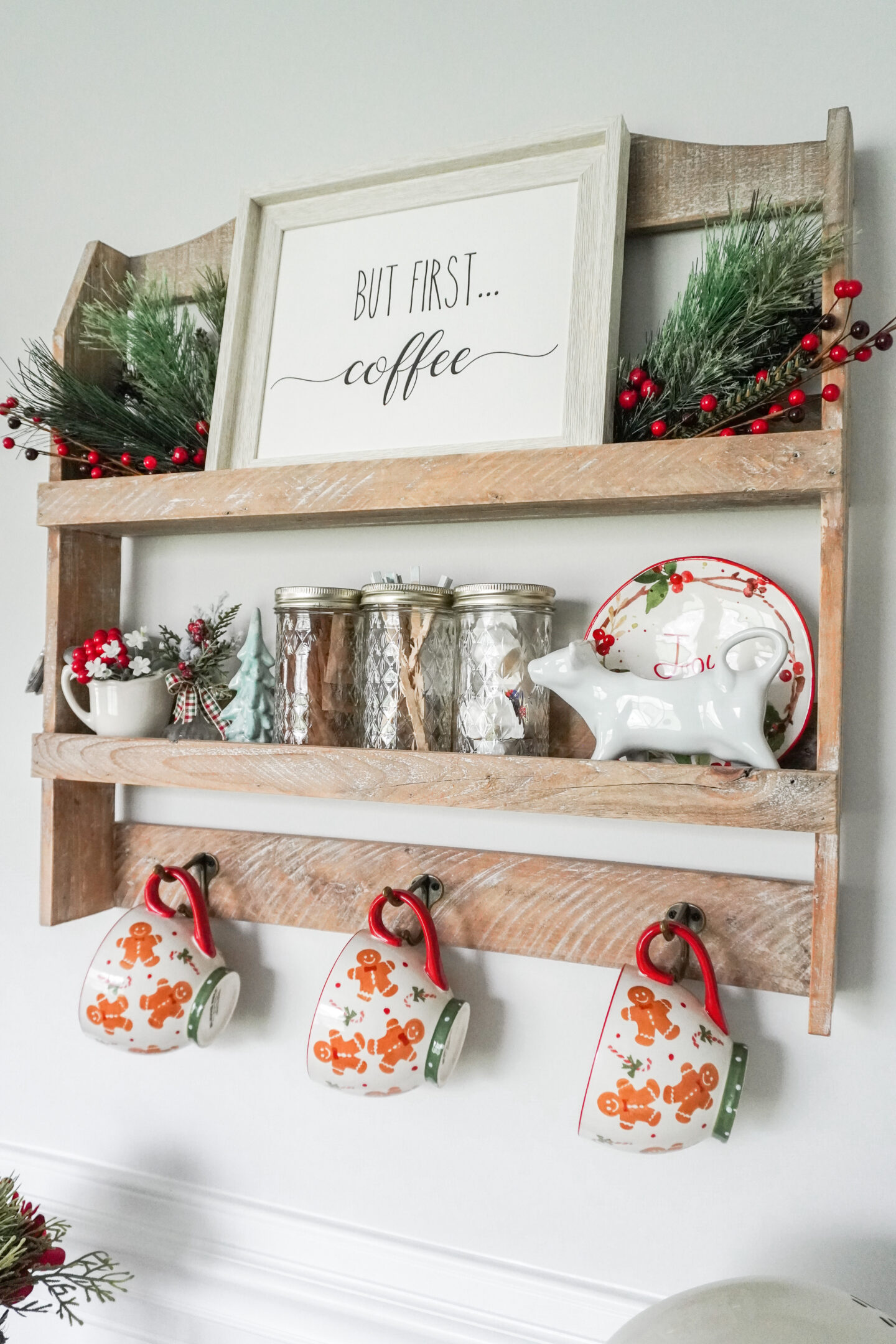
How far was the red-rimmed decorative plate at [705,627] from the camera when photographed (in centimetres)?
79

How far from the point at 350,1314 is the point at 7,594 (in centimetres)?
89

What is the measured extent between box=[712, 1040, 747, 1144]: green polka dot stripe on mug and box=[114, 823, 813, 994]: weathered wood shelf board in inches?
2.7

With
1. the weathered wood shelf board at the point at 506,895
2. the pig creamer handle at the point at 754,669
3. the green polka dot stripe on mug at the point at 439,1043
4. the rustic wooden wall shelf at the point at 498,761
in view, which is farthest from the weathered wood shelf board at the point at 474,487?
the green polka dot stripe on mug at the point at 439,1043

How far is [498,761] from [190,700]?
365 mm

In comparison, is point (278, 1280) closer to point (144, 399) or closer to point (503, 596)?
point (503, 596)


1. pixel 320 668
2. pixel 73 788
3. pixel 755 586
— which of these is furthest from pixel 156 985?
pixel 755 586

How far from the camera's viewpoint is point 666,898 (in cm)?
84

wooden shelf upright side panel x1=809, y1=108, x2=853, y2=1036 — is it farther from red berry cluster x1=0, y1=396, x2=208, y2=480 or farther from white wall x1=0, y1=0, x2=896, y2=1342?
red berry cluster x1=0, y1=396, x2=208, y2=480

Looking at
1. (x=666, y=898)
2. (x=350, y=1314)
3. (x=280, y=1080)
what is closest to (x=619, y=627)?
(x=666, y=898)

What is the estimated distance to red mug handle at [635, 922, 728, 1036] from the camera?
785 millimetres

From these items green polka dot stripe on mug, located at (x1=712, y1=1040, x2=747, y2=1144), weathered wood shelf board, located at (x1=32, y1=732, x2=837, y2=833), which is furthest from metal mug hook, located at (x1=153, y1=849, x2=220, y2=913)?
green polka dot stripe on mug, located at (x1=712, y1=1040, x2=747, y2=1144)

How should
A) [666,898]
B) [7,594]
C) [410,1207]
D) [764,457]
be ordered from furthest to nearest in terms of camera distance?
[7,594] < [410,1207] < [666,898] < [764,457]

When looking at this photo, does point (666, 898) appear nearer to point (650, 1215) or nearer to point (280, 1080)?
point (650, 1215)

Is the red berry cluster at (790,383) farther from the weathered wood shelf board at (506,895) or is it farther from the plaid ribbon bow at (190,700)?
the plaid ribbon bow at (190,700)
